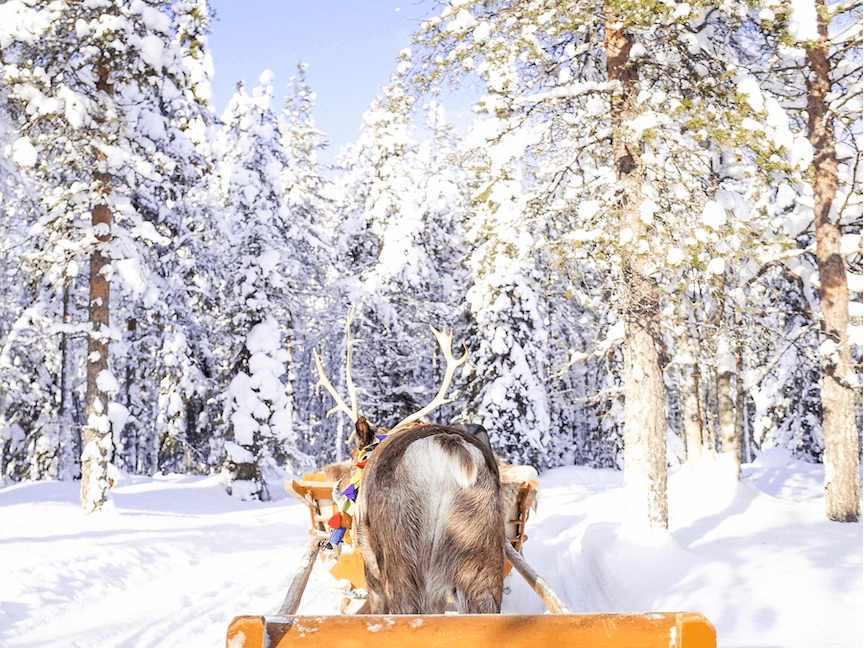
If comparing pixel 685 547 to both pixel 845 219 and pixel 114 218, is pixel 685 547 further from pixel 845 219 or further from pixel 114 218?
pixel 114 218

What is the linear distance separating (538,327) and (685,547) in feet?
50.6

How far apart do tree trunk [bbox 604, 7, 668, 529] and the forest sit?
3 cm

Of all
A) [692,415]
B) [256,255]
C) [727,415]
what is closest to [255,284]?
[256,255]

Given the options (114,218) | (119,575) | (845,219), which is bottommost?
(119,575)

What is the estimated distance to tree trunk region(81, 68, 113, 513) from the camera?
1184 cm

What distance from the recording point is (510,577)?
25.6 feet

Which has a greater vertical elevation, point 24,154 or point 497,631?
point 24,154

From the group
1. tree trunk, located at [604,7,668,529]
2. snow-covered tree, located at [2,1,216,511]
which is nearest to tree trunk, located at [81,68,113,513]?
snow-covered tree, located at [2,1,216,511]

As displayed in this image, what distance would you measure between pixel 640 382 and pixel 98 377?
33.6ft

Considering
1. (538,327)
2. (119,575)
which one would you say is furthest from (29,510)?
(538,327)

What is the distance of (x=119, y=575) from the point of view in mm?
8289

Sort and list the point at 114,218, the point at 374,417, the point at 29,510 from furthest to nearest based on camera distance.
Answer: the point at 374,417
the point at 114,218
the point at 29,510

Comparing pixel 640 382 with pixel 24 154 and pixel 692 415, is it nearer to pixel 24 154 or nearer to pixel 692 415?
pixel 692 415

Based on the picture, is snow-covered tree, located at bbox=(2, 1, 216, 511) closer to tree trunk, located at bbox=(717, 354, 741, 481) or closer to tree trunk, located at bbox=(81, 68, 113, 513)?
tree trunk, located at bbox=(81, 68, 113, 513)
